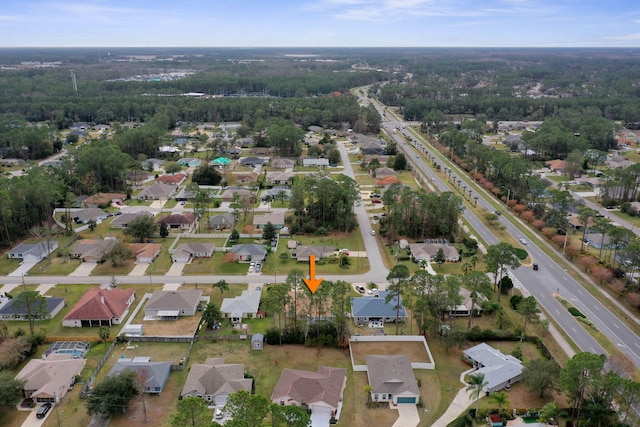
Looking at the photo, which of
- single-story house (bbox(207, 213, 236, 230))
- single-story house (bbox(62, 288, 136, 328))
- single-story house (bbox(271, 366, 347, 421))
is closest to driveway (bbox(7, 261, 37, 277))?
single-story house (bbox(62, 288, 136, 328))

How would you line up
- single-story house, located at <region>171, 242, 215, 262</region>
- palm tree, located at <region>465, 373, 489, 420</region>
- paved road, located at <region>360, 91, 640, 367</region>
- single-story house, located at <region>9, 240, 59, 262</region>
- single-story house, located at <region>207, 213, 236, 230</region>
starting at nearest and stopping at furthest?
palm tree, located at <region>465, 373, 489, 420</region>, paved road, located at <region>360, 91, 640, 367</region>, single-story house, located at <region>9, 240, 59, 262</region>, single-story house, located at <region>171, 242, 215, 262</region>, single-story house, located at <region>207, 213, 236, 230</region>

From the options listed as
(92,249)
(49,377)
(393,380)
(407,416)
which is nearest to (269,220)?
(92,249)

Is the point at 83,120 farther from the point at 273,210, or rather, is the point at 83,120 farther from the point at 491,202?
the point at 491,202

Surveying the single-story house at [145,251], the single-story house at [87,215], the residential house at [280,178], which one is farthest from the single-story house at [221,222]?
the residential house at [280,178]

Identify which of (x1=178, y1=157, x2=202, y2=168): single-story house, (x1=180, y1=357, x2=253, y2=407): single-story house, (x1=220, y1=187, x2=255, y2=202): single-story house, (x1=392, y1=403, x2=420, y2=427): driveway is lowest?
(x1=392, y1=403, x2=420, y2=427): driveway

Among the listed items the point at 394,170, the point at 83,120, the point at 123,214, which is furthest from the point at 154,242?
the point at 83,120

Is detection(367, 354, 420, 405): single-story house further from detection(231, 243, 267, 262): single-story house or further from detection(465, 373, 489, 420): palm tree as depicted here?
detection(231, 243, 267, 262): single-story house
